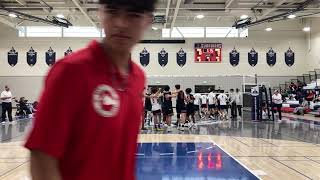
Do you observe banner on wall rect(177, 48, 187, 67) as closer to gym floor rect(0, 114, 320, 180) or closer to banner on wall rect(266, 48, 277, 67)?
banner on wall rect(266, 48, 277, 67)

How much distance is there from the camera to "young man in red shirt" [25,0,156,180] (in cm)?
112

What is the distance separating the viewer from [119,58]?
1.33m

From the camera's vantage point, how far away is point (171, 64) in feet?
97.0

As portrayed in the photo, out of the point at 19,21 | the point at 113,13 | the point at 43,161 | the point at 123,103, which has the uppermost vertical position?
→ the point at 19,21

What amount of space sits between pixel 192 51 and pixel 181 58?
2.91 feet

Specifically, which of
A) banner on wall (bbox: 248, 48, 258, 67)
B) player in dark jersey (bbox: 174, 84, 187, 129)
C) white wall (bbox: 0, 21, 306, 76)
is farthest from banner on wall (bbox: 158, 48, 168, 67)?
player in dark jersey (bbox: 174, 84, 187, 129)

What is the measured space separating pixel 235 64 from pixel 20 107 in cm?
1368

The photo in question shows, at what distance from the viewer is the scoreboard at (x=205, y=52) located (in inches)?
1153

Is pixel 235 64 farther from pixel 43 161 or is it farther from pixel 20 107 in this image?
pixel 43 161

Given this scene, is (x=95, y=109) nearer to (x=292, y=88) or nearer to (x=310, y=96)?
(x=310, y=96)

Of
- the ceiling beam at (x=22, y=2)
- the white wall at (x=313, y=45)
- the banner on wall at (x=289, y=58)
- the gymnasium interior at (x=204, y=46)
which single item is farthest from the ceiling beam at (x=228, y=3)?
the ceiling beam at (x=22, y=2)

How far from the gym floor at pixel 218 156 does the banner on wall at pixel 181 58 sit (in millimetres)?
15882

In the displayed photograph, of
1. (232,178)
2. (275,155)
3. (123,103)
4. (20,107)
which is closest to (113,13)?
(123,103)

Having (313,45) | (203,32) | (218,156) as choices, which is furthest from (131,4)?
(313,45)
